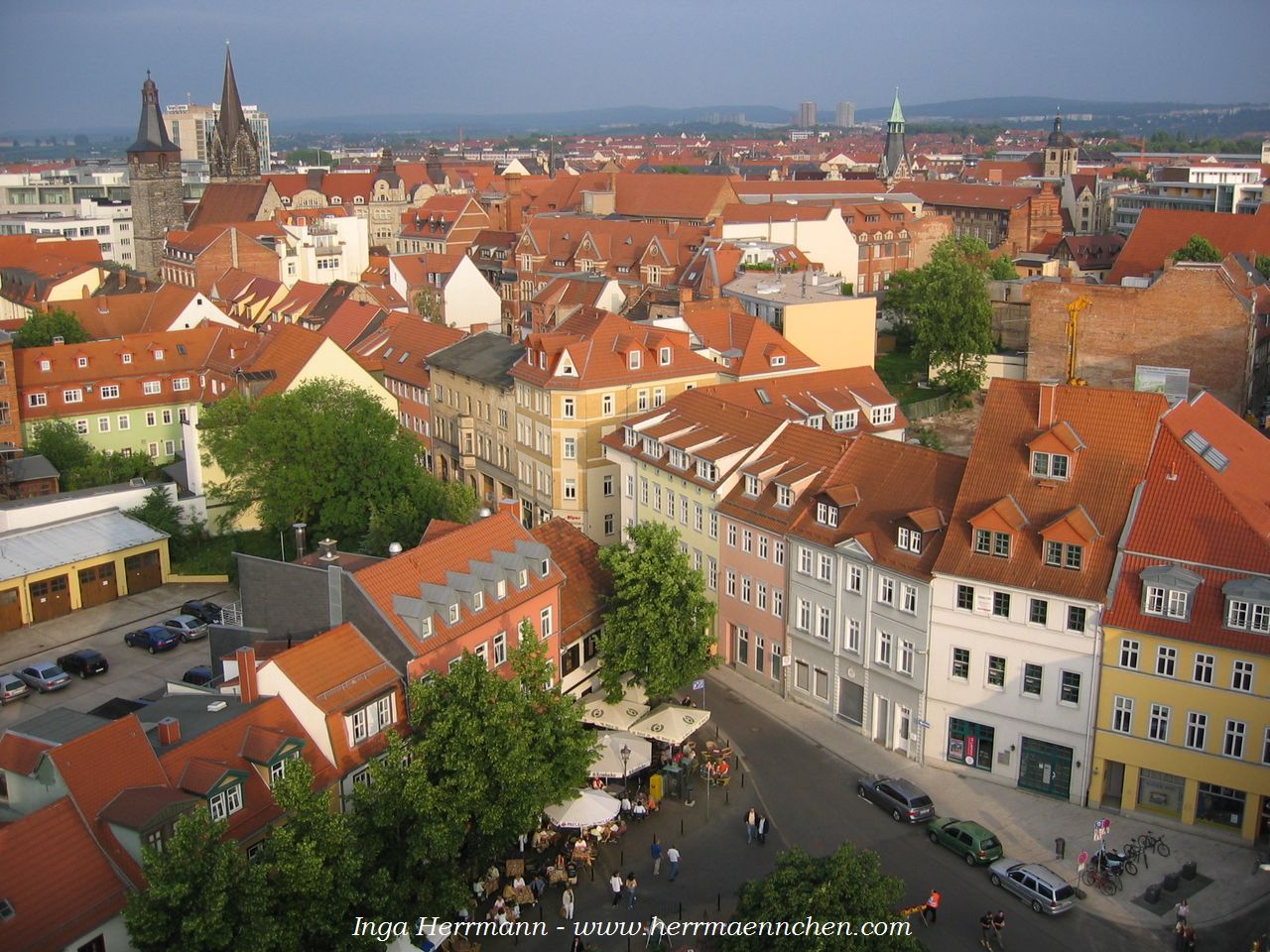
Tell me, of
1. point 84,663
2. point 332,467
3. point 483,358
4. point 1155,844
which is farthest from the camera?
point 483,358

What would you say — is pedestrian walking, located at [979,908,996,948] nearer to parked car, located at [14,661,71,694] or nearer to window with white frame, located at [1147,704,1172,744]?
window with white frame, located at [1147,704,1172,744]

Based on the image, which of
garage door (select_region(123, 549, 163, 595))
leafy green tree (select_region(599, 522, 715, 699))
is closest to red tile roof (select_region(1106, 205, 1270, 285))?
→ leafy green tree (select_region(599, 522, 715, 699))

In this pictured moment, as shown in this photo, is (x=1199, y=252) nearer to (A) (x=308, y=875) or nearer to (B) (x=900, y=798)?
(B) (x=900, y=798)

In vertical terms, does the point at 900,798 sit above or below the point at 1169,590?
below

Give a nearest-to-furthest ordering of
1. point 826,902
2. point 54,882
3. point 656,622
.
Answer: point 826,902 < point 54,882 < point 656,622

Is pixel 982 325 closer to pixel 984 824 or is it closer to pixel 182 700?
pixel 984 824

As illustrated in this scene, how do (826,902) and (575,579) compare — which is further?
(575,579)

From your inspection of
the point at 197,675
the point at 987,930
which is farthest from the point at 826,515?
the point at 197,675

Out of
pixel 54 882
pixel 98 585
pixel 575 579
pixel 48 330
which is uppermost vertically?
pixel 48 330

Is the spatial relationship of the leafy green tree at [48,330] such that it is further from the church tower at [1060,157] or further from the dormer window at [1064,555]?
the church tower at [1060,157]
